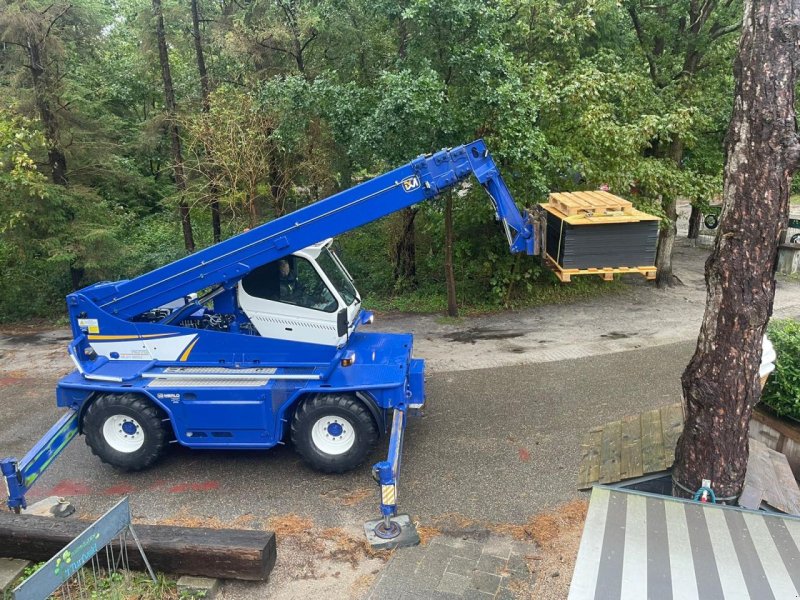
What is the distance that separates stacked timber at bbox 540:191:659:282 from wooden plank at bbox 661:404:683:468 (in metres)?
1.45

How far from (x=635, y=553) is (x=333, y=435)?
379 centimetres

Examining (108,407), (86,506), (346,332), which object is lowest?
(86,506)

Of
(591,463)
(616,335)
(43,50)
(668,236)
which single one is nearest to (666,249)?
(668,236)

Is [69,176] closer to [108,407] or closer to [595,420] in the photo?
[108,407]

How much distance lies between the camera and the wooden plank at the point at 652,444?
5.11 meters

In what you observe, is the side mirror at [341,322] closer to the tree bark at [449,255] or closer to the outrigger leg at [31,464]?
the outrigger leg at [31,464]

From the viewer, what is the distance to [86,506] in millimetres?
6336

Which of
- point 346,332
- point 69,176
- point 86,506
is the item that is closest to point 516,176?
point 346,332

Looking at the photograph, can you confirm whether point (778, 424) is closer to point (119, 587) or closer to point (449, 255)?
point (119, 587)

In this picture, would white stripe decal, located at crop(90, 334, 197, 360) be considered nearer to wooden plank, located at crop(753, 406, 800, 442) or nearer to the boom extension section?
the boom extension section

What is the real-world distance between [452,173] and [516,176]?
15.9 ft

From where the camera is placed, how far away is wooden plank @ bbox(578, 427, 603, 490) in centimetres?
510

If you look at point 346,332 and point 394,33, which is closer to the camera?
point 346,332

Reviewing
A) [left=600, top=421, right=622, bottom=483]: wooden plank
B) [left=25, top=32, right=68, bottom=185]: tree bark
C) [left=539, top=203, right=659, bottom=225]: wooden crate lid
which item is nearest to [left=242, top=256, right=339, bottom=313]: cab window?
[left=539, top=203, right=659, bottom=225]: wooden crate lid
